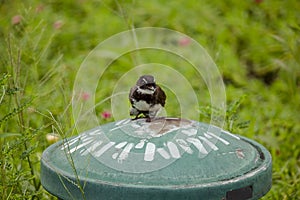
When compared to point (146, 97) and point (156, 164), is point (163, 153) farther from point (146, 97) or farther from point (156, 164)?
point (146, 97)

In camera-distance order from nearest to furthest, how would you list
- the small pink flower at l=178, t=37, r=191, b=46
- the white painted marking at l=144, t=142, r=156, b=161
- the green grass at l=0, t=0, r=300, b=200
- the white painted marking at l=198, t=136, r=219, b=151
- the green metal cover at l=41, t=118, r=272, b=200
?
the green metal cover at l=41, t=118, r=272, b=200, the white painted marking at l=144, t=142, r=156, b=161, the white painted marking at l=198, t=136, r=219, b=151, the green grass at l=0, t=0, r=300, b=200, the small pink flower at l=178, t=37, r=191, b=46

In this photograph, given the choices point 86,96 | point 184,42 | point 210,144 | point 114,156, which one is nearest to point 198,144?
point 210,144

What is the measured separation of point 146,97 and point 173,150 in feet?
0.67

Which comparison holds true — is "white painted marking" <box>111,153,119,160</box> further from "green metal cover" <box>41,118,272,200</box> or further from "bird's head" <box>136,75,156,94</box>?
"bird's head" <box>136,75,156,94</box>

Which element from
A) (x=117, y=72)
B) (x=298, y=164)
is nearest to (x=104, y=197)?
(x=298, y=164)

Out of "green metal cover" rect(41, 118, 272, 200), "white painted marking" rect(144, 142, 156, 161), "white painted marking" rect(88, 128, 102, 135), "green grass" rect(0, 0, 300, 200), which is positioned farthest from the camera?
"green grass" rect(0, 0, 300, 200)

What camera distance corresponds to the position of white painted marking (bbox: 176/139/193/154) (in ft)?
6.12

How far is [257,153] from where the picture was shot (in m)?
2.04

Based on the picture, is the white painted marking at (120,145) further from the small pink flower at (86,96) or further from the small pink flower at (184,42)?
the small pink flower at (184,42)

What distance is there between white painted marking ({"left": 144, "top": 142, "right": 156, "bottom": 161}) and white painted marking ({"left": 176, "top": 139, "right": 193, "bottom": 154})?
3.5 inches

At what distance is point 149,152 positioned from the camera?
1839mm

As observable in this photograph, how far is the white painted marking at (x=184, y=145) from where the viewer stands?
1865 millimetres

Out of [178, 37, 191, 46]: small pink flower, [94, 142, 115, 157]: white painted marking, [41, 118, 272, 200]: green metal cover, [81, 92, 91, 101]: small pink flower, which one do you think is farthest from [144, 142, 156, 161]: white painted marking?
[178, 37, 191, 46]: small pink flower

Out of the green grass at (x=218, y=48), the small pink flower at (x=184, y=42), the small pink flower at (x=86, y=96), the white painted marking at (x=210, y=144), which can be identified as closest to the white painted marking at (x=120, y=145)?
the white painted marking at (x=210, y=144)
